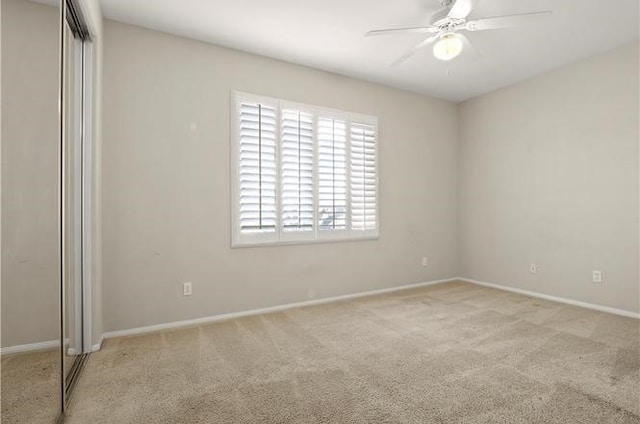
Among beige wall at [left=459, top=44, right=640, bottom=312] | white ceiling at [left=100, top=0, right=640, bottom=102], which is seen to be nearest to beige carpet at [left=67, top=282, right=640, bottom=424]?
beige wall at [left=459, top=44, right=640, bottom=312]

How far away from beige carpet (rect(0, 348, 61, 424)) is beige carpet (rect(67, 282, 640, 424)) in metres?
0.14

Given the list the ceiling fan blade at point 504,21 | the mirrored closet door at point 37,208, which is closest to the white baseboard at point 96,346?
the mirrored closet door at point 37,208

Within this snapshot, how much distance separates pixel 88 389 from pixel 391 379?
189 centimetres

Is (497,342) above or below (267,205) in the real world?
below

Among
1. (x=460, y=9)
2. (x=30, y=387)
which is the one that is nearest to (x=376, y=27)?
(x=460, y=9)

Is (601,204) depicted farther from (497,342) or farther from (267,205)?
(267,205)

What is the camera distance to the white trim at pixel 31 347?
1356 millimetres

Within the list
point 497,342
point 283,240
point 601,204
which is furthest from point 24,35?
point 601,204

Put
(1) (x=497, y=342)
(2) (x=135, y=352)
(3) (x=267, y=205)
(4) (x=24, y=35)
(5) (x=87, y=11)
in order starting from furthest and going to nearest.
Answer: (3) (x=267, y=205)
(1) (x=497, y=342)
(2) (x=135, y=352)
(5) (x=87, y=11)
(4) (x=24, y=35)

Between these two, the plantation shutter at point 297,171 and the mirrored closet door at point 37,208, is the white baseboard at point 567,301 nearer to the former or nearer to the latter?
the plantation shutter at point 297,171

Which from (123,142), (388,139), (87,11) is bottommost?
(123,142)

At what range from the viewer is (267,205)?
351cm

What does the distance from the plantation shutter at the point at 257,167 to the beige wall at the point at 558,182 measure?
3.14 m

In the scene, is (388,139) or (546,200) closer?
(546,200)
